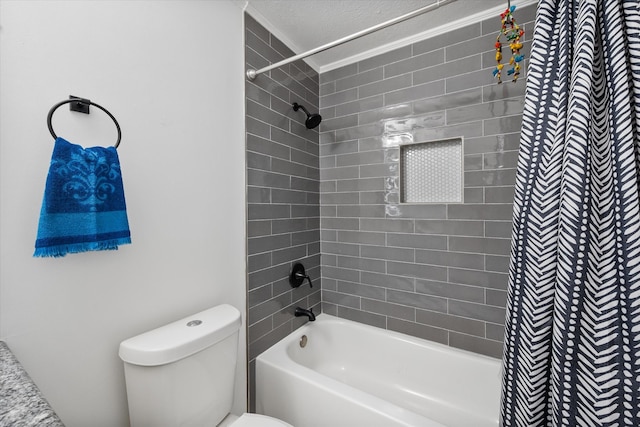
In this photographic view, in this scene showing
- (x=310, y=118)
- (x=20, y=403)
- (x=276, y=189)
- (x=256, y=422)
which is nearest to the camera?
(x=20, y=403)

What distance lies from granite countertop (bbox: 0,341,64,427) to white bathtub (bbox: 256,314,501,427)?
1075 millimetres

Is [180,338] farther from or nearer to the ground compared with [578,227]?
nearer to the ground

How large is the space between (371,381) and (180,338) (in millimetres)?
1447

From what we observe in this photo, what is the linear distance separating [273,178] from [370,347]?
139 centimetres

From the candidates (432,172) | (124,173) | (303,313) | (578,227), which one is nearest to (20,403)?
(124,173)

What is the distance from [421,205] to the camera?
183 cm

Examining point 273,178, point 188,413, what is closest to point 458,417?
point 188,413

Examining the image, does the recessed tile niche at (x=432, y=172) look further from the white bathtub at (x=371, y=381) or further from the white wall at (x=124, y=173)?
the white wall at (x=124, y=173)

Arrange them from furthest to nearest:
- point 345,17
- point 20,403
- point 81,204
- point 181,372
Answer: point 345,17, point 181,372, point 81,204, point 20,403

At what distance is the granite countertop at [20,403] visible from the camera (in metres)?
0.48

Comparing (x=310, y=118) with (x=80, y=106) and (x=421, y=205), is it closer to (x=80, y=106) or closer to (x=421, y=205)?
(x=421, y=205)

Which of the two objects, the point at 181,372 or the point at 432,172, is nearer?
the point at 181,372

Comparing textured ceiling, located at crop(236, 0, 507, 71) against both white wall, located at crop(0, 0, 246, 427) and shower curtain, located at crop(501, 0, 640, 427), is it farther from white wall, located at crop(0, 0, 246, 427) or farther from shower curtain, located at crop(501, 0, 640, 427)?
shower curtain, located at crop(501, 0, 640, 427)

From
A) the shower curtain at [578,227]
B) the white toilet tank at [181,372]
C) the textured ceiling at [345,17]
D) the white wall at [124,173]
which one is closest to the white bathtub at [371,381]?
the white wall at [124,173]
